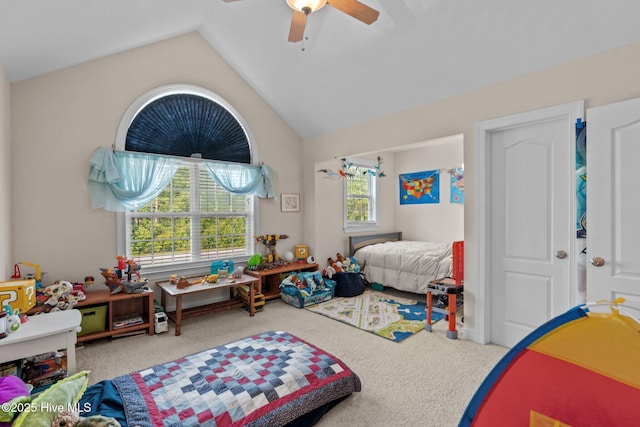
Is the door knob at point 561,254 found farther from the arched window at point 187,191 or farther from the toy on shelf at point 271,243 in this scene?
the arched window at point 187,191

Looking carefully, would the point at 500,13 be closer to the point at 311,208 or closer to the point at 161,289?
the point at 311,208

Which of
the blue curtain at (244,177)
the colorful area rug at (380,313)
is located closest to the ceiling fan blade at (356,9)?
the blue curtain at (244,177)

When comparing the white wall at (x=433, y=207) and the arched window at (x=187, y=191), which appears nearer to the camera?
the arched window at (x=187, y=191)

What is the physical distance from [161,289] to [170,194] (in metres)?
1.13

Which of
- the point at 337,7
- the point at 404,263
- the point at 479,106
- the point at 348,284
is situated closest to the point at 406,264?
the point at 404,263

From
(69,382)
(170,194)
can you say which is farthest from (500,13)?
(170,194)

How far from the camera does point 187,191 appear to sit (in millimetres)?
3998

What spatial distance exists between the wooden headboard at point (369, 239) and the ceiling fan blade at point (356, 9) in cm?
362

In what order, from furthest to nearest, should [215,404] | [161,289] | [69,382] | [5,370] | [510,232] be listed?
1. [161,289]
2. [510,232]
3. [5,370]
4. [215,404]
5. [69,382]

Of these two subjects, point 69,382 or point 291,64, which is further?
point 291,64

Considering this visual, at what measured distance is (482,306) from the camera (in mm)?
2902

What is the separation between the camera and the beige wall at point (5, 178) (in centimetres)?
257

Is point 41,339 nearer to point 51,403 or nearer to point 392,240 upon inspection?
point 51,403

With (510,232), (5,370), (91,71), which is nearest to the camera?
(5,370)
